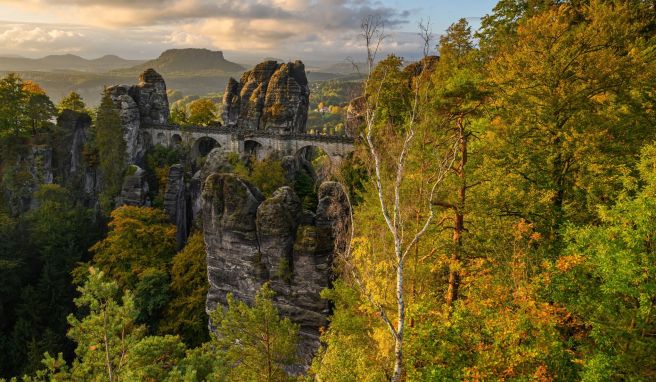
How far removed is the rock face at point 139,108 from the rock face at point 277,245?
105ft

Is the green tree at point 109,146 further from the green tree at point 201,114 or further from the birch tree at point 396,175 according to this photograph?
the birch tree at point 396,175

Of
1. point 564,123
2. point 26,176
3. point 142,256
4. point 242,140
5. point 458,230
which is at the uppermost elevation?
point 564,123

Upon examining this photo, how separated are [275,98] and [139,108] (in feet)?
66.9

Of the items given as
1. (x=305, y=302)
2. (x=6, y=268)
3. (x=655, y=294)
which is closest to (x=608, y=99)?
(x=655, y=294)

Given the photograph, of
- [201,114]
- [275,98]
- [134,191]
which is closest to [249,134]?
[275,98]

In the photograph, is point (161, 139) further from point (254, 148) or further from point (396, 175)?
point (396, 175)

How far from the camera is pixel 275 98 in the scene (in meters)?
56.6

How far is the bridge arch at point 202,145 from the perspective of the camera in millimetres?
59312

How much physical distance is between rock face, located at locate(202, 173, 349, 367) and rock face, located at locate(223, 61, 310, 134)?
98.0 feet

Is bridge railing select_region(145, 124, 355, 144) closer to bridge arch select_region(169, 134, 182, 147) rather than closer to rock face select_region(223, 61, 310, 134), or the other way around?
bridge arch select_region(169, 134, 182, 147)

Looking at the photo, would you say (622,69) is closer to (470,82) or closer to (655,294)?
(470,82)

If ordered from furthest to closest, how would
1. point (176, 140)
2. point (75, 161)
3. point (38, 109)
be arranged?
point (176, 140) → point (75, 161) → point (38, 109)

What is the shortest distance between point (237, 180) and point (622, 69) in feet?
69.4

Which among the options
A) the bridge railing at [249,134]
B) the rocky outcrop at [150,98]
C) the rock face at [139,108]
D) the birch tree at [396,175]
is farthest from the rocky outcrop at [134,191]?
the birch tree at [396,175]
